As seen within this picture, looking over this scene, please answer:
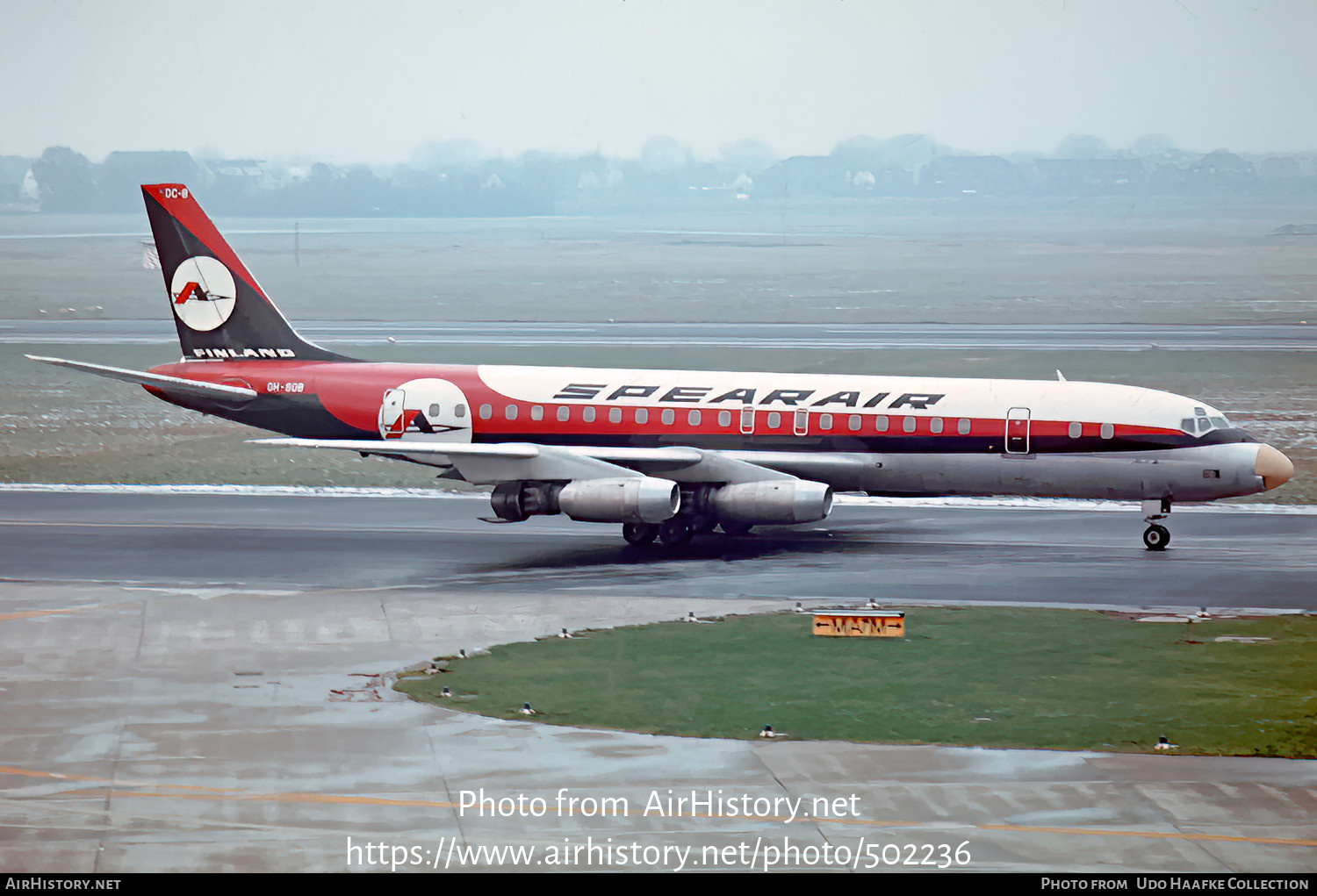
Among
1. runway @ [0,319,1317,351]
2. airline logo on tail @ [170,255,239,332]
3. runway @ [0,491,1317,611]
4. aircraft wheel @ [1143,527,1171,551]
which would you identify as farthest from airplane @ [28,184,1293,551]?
runway @ [0,319,1317,351]

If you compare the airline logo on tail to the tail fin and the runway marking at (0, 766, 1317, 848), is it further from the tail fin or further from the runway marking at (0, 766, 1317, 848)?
the runway marking at (0, 766, 1317, 848)

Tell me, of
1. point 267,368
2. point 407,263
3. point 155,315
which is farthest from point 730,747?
point 407,263

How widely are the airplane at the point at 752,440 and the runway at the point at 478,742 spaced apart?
A: 139 centimetres

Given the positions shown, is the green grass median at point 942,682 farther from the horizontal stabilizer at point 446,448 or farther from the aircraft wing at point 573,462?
the horizontal stabilizer at point 446,448

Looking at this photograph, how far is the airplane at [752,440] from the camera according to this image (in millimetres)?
32875

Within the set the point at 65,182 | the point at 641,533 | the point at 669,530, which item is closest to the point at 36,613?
the point at 641,533

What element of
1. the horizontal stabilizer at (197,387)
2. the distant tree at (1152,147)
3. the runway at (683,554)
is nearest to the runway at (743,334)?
the runway at (683,554)

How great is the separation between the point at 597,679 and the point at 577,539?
14.1 metres

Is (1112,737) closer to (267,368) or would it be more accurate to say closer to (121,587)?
(121,587)

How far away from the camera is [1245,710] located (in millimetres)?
19984

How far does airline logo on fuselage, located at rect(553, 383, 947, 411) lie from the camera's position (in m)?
33.9

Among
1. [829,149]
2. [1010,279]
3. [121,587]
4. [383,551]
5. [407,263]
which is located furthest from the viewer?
[829,149]

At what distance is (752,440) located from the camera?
1359 inches

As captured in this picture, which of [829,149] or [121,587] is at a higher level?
[829,149]
